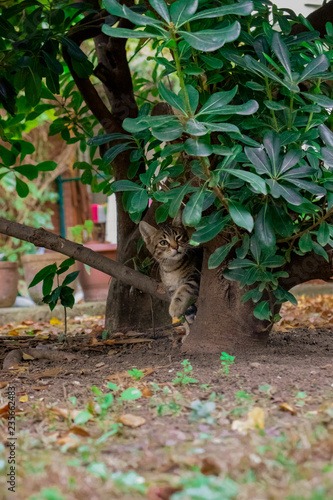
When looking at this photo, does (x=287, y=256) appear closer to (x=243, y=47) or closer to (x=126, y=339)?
(x=243, y=47)

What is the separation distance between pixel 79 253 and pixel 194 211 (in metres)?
1.28

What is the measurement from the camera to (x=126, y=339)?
327cm

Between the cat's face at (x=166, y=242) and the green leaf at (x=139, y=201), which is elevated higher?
the green leaf at (x=139, y=201)

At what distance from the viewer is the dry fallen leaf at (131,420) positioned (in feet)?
4.95

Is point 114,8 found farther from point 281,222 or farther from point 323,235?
point 323,235

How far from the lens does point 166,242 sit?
11.4 ft

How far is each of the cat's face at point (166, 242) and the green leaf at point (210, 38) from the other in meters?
1.97

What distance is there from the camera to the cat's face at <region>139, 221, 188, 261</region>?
342 centimetres

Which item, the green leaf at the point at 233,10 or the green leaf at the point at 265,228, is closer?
the green leaf at the point at 233,10

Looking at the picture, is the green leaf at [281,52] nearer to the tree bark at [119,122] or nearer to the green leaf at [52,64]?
the green leaf at [52,64]

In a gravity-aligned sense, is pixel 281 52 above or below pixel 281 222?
above

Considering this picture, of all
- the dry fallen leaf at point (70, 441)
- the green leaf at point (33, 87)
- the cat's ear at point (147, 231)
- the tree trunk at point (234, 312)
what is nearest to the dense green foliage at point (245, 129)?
the tree trunk at point (234, 312)

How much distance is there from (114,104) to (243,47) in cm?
160

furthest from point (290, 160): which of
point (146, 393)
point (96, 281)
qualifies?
point (96, 281)
